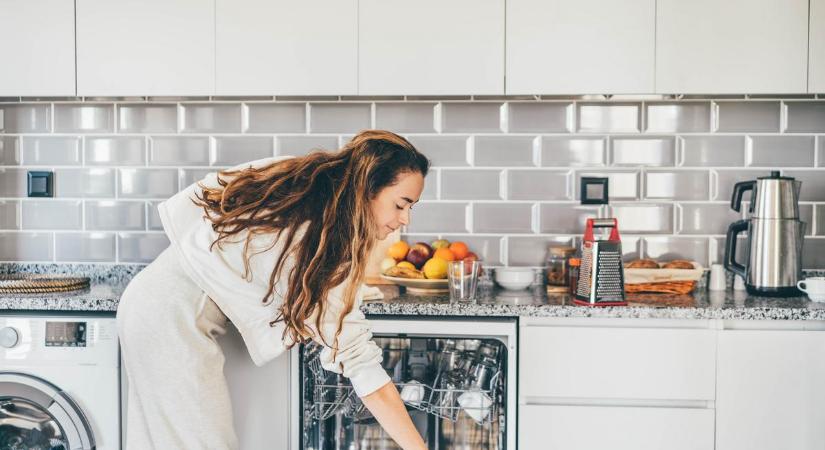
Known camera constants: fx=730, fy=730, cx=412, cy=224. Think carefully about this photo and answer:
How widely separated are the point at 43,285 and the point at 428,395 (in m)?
1.25

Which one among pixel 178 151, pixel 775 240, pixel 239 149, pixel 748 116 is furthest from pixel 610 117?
pixel 178 151

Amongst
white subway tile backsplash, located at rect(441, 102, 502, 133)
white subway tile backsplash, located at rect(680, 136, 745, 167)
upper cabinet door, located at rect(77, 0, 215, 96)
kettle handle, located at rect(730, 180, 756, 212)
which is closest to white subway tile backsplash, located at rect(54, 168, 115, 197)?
upper cabinet door, located at rect(77, 0, 215, 96)

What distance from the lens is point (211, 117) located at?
9.01 feet

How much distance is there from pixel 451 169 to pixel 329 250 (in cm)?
123

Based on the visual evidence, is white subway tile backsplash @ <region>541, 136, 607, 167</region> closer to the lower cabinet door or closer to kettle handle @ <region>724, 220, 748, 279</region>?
kettle handle @ <region>724, 220, 748, 279</region>

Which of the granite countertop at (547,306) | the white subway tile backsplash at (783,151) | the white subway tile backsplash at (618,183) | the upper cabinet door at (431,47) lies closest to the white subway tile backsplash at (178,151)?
the granite countertop at (547,306)

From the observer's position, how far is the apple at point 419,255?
8.11 ft

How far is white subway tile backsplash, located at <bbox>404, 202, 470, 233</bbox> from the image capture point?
8.79 feet

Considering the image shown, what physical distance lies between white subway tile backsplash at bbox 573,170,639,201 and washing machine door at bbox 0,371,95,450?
5.90 ft

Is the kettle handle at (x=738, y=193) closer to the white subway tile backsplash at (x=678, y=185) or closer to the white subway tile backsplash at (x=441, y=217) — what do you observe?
the white subway tile backsplash at (x=678, y=185)

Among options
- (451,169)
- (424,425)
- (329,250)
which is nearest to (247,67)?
(451,169)

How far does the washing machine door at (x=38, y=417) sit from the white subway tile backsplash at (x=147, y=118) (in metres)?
1.03

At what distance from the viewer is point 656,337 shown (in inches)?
81.6

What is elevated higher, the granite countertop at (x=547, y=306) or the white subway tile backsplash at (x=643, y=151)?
the white subway tile backsplash at (x=643, y=151)
